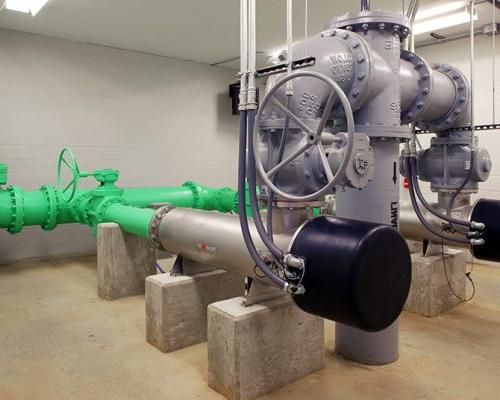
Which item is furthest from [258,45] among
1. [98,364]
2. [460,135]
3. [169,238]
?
[98,364]

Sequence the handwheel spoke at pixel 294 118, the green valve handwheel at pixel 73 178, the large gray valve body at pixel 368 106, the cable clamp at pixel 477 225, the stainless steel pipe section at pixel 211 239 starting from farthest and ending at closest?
1. the green valve handwheel at pixel 73 178
2. the cable clamp at pixel 477 225
3. the stainless steel pipe section at pixel 211 239
4. the large gray valve body at pixel 368 106
5. the handwheel spoke at pixel 294 118

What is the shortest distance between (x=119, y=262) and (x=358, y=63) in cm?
216

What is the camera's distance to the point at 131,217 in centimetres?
293

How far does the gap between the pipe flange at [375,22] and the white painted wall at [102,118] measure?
11.3 ft

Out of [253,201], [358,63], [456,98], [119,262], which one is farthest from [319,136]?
[119,262]

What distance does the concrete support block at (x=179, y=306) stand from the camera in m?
2.28

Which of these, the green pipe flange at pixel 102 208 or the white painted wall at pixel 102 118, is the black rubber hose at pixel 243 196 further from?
the white painted wall at pixel 102 118

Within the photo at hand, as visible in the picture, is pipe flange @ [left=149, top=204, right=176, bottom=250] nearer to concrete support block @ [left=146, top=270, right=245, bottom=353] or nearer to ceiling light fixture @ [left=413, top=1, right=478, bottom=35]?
concrete support block @ [left=146, top=270, right=245, bottom=353]

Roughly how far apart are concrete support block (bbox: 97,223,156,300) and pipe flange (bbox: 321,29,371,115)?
6.43 feet

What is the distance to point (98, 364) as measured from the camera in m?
2.17

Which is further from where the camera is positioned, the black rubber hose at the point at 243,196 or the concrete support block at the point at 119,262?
the concrete support block at the point at 119,262

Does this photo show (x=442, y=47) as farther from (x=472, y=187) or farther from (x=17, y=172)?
(x=17, y=172)

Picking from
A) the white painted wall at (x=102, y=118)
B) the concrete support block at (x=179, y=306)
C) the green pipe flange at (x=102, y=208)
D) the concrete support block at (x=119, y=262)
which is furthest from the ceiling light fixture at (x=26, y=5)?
the concrete support block at (x=179, y=306)

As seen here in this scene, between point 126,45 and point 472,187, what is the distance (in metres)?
3.72
